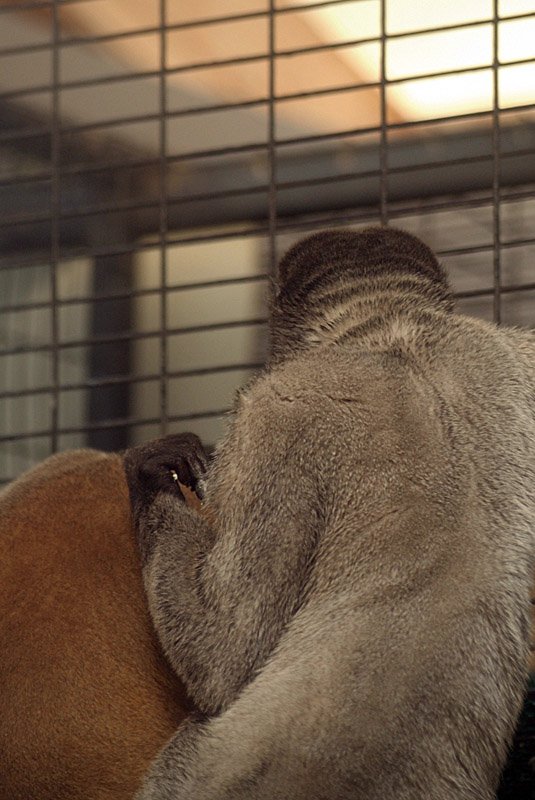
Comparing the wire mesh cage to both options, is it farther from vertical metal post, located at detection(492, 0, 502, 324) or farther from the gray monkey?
the gray monkey

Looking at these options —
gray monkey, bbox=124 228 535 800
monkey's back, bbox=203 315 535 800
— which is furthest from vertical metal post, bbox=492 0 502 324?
monkey's back, bbox=203 315 535 800

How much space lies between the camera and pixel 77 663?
2230 millimetres

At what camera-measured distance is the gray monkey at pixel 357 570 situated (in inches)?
74.0

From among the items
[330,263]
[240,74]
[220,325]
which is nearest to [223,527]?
[330,263]

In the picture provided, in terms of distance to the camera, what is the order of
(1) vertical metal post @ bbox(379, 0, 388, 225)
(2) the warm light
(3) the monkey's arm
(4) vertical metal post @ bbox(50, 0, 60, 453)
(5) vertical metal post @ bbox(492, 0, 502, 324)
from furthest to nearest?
(2) the warm light < (4) vertical metal post @ bbox(50, 0, 60, 453) < (1) vertical metal post @ bbox(379, 0, 388, 225) < (5) vertical metal post @ bbox(492, 0, 502, 324) < (3) the monkey's arm

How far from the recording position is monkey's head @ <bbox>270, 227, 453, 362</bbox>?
2604mm

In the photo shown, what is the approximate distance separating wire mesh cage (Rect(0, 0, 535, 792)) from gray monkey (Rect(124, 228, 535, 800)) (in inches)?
49.5

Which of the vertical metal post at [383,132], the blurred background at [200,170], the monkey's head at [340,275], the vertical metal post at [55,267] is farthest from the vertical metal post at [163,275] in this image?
the monkey's head at [340,275]

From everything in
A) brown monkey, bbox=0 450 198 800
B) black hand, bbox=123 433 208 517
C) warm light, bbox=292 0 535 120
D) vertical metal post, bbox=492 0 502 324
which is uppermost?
warm light, bbox=292 0 535 120

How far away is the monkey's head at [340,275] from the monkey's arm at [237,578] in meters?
0.49

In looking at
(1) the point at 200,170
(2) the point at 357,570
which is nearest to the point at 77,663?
(2) the point at 357,570

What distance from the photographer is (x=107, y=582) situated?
2.36 m

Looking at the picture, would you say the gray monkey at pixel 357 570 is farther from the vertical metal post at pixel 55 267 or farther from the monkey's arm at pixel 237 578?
the vertical metal post at pixel 55 267

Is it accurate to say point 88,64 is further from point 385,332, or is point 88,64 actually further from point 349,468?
point 349,468
